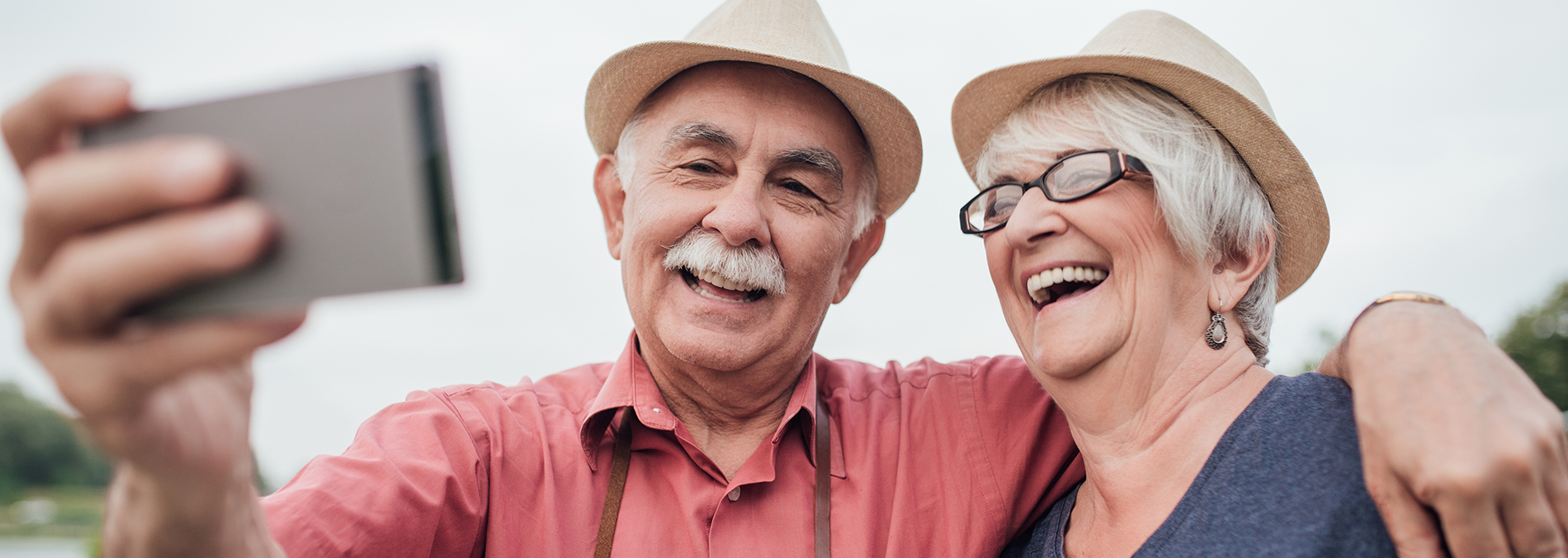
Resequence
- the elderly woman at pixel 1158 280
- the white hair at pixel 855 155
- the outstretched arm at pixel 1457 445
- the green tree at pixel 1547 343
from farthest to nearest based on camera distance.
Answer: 1. the green tree at pixel 1547 343
2. the white hair at pixel 855 155
3. the elderly woman at pixel 1158 280
4. the outstretched arm at pixel 1457 445

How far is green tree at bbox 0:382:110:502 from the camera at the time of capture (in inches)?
3196

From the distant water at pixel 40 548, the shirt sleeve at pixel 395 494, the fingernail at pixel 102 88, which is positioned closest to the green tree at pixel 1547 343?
the shirt sleeve at pixel 395 494

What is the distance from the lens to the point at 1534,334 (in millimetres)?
36625

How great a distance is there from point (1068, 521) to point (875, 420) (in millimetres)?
695

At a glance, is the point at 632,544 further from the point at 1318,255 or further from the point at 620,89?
the point at 1318,255

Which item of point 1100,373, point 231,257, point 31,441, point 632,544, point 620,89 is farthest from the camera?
point 31,441

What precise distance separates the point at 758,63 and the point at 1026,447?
5.31 feet

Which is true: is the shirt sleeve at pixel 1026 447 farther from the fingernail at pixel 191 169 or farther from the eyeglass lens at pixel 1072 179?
the fingernail at pixel 191 169

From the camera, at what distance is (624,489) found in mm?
2418

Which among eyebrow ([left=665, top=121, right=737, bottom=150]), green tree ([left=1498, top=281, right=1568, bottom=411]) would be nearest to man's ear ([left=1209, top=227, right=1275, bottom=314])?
eyebrow ([left=665, top=121, right=737, bottom=150])

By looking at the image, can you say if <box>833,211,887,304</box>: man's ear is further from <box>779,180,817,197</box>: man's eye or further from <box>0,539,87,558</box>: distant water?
<box>0,539,87,558</box>: distant water

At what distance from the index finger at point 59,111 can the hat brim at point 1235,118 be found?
217 centimetres

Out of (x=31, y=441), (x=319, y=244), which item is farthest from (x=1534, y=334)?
(x=31, y=441)

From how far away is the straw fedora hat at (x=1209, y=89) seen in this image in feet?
7.28
